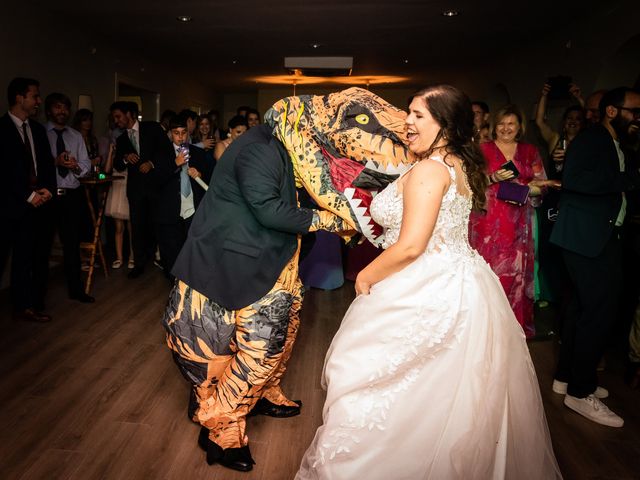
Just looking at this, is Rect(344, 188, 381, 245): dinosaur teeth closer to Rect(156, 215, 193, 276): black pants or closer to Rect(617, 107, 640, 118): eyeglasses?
Rect(617, 107, 640, 118): eyeglasses

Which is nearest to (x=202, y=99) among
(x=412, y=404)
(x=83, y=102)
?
(x=83, y=102)

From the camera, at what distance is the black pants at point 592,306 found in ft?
9.02

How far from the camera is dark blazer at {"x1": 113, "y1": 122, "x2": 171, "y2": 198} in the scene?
488 centimetres

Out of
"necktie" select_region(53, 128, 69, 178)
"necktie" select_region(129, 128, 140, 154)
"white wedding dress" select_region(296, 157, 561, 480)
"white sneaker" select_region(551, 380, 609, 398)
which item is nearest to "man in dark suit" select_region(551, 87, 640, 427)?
"white sneaker" select_region(551, 380, 609, 398)

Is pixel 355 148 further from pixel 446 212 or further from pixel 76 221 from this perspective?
pixel 76 221

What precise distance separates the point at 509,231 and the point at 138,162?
3.36m

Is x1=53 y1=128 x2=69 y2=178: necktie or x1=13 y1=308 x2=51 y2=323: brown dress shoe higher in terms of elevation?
x1=53 y1=128 x2=69 y2=178: necktie

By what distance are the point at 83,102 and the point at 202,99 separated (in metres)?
7.60

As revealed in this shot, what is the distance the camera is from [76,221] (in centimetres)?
435

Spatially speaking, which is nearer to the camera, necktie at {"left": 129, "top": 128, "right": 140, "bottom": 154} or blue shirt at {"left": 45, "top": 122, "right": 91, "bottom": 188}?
blue shirt at {"left": 45, "top": 122, "right": 91, "bottom": 188}

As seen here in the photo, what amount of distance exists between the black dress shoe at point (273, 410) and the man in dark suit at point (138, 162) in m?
2.62

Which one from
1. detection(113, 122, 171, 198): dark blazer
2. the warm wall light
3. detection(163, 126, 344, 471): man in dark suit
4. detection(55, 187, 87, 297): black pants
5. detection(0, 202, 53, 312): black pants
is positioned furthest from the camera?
the warm wall light

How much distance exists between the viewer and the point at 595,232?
8.96 ft

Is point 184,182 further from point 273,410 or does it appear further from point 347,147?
point 347,147
